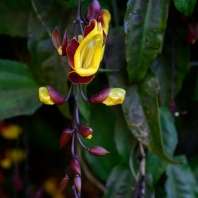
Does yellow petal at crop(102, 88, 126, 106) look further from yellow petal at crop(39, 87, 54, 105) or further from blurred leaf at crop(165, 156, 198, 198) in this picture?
blurred leaf at crop(165, 156, 198, 198)

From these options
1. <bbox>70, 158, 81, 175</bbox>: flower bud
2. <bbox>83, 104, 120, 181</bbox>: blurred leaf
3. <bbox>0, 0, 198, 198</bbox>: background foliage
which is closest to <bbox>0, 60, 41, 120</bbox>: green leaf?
<bbox>0, 0, 198, 198</bbox>: background foliage

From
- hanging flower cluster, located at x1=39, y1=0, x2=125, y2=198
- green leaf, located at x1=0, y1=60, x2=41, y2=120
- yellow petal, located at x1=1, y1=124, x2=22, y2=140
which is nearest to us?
hanging flower cluster, located at x1=39, y1=0, x2=125, y2=198

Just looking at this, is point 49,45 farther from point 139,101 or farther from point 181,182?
point 181,182

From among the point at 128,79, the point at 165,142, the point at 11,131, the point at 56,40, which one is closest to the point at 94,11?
the point at 56,40

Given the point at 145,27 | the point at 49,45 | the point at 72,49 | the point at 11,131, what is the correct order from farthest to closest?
the point at 11,131
the point at 49,45
the point at 145,27
the point at 72,49

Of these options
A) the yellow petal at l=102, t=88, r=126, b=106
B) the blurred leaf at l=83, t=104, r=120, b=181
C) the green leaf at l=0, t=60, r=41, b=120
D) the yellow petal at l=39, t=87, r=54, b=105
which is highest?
the yellow petal at l=39, t=87, r=54, b=105

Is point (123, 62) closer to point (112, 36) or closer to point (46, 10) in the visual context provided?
point (112, 36)
